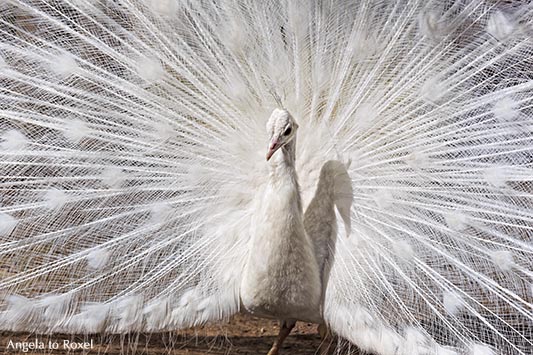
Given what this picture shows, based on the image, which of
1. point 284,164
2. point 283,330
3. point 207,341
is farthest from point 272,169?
point 207,341

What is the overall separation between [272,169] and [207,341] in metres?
1.32

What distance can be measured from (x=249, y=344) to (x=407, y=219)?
1.30 meters

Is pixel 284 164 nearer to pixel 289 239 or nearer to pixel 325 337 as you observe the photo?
pixel 289 239

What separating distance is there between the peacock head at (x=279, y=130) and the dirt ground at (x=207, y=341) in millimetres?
1151

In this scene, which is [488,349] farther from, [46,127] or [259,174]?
[46,127]

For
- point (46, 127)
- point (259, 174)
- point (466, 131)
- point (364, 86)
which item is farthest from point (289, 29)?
point (46, 127)

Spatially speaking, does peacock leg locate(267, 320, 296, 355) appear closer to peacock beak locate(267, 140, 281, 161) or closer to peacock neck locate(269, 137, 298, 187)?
peacock neck locate(269, 137, 298, 187)

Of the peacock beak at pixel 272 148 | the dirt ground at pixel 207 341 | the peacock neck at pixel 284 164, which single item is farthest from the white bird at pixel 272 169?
the dirt ground at pixel 207 341

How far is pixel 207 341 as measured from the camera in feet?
12.8

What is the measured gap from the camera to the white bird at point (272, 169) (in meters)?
3.08

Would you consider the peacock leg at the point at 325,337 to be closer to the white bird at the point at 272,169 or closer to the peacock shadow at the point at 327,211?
the white bird at the point at 272,169

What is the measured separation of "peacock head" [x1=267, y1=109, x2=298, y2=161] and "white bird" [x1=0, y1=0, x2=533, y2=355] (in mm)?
89

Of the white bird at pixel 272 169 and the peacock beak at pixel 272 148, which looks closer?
the peacock beak at pixel 272 148

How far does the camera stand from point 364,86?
325 cm
